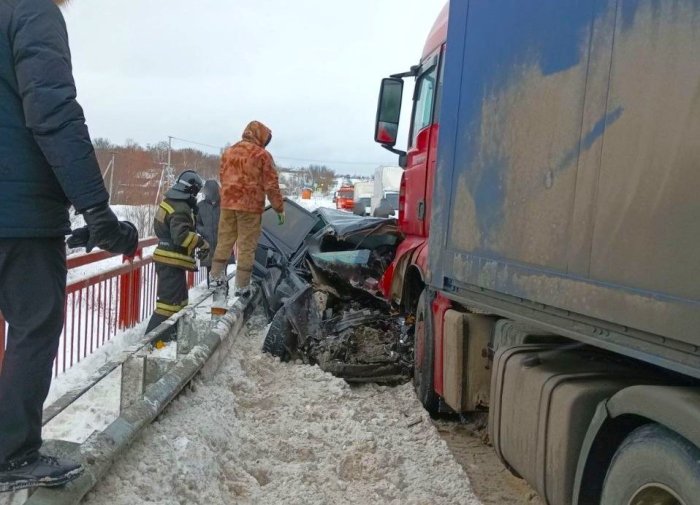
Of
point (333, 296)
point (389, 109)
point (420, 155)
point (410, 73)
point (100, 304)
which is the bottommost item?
point (100, 304)

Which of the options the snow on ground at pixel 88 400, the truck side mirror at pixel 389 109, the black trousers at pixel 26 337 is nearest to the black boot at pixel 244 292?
the snow on ground at pixel 88 400

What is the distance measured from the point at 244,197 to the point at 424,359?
12.1ft

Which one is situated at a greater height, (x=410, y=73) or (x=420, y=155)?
(x=410, y=73)

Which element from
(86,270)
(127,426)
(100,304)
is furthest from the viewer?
(100,304)

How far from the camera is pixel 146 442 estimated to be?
9.77 ft

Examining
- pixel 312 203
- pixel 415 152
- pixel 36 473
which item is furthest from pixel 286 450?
pixel 312 203

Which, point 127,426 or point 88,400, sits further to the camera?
point 88,400

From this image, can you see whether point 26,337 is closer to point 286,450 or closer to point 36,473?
point 36,473

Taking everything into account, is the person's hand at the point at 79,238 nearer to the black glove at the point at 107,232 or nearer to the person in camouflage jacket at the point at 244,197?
the black glove at the point at 107,232

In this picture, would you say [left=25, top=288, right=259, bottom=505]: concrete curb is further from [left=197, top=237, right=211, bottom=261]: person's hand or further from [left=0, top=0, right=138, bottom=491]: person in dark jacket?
[left=197, top=237, right=211, bottom=261]: person's hand

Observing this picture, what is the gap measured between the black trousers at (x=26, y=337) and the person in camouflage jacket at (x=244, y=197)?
16.5 feet

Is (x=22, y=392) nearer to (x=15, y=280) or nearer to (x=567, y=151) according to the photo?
(x=15, y=280)

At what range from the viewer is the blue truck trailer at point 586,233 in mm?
1833

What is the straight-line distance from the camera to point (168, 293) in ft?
22.1
